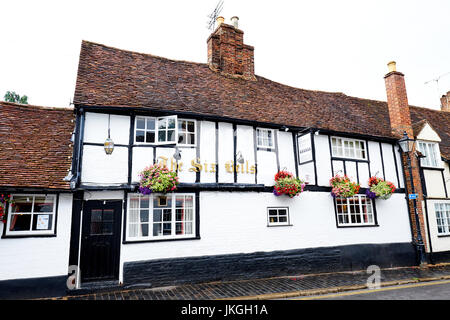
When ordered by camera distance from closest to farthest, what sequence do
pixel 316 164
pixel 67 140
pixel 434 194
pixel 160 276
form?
pixel 160 276 → pixel 67 140 → pixel 316 164 → pixel 434 194

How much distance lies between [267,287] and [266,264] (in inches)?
56.5

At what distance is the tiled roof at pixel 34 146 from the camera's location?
780cm

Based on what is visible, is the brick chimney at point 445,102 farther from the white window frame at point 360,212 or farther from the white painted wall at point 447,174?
the white window frame at point 360,212

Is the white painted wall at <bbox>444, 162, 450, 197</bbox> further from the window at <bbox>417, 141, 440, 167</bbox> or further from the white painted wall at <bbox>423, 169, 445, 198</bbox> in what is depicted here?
the window at <bbox>417, 141, 440, 167</bbox>

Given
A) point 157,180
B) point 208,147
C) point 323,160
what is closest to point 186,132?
point 208,147

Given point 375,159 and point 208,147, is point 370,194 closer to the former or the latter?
point 375,159

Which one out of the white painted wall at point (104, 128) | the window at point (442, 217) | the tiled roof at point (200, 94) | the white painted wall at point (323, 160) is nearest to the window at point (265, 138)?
the tiled roof at point (200, 94)

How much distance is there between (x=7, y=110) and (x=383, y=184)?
1427 centimetres

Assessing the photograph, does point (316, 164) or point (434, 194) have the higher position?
point (316, 164)

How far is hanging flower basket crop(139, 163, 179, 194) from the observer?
8523 millimetres

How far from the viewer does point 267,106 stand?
485 inches

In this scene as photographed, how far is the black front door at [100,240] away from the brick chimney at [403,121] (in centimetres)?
1201

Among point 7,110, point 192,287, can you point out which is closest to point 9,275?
point 192,287
